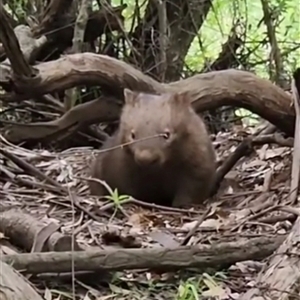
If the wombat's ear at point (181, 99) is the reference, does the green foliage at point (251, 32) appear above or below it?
above

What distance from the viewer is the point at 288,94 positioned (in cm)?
473

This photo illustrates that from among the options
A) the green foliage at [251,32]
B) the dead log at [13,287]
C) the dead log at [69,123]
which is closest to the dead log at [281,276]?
the dead log at [13,287]

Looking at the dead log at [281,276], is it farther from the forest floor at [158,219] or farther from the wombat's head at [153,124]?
the wombat's head at [153,124]

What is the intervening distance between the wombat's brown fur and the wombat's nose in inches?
4.9

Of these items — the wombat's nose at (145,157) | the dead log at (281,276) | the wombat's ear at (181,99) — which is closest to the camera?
the dead log at (281,276)

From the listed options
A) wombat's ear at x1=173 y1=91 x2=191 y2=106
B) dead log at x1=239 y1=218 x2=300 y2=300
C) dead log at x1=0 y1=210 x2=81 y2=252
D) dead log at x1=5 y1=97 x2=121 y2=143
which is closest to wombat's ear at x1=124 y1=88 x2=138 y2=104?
wombat's ear at x1=173 y1=91 x2=191 y2=106

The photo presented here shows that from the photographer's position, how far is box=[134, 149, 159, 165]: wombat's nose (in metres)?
4.02

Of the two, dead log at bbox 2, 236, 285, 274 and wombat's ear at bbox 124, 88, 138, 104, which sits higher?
wombat's ear at bbox 124, 88, 138, 104

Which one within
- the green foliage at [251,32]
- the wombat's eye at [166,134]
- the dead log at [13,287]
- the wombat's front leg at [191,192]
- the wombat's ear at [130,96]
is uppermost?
the green foliage at [251,32]

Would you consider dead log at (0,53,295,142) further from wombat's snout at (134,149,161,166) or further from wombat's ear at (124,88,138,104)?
wombat's snout at (134,149,161,166)

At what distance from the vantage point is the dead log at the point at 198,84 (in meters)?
4.49

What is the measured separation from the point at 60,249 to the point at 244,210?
1401 mm

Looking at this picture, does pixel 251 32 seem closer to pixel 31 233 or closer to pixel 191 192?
pixel 191 192

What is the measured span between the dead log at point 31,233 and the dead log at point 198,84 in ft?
4.60
